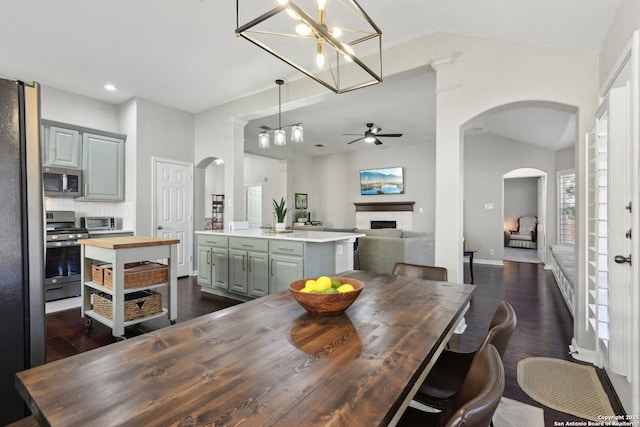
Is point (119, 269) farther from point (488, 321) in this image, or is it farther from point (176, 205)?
point (488, 321)

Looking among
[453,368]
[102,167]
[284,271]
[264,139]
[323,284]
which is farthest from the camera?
[102,167]

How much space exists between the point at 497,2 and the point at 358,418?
2834 millimetres

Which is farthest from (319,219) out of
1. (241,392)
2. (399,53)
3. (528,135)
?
(241,392)

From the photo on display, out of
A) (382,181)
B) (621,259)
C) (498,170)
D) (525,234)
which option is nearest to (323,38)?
(621,259)

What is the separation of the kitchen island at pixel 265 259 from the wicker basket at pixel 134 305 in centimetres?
108

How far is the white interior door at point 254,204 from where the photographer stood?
922 centimetres

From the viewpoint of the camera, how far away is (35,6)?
8.84 feet

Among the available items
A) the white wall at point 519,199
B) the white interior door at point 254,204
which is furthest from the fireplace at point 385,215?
the white wall at point 519,199

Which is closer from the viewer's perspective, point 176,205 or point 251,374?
point 251,374

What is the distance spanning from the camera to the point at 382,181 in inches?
328

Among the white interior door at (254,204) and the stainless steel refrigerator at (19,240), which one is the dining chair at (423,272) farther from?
the white interior door at (254,204)

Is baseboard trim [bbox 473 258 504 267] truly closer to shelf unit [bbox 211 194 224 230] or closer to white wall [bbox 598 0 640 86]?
white wall [bbox 598 0 640 86]

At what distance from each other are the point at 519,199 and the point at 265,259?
33.0 ft

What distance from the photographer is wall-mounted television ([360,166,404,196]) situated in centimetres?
807
